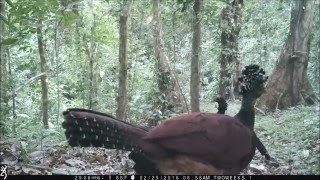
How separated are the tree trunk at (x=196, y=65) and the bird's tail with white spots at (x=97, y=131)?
7.79ft

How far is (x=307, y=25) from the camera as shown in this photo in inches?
307

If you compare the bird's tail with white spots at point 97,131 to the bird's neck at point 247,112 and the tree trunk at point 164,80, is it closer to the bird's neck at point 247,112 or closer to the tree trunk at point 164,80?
the bird's neck at point 247,112

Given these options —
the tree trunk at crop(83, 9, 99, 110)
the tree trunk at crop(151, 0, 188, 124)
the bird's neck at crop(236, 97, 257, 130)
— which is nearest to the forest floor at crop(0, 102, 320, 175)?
the bird's neck at crop(236, 97, 257, 130)

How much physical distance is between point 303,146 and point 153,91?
335 cm

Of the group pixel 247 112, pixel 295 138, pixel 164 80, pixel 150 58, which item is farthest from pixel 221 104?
pixel 150 58

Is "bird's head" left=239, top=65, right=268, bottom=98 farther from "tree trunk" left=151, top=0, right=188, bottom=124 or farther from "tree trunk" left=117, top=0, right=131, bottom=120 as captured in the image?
"tree trunk" left=151, top=0, right=188, bottom=124

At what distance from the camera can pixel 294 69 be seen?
Answer: 7812 mm

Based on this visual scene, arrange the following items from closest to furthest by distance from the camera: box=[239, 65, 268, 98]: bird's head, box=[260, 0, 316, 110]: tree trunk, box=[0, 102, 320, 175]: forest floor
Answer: box=[239, 65, 268, 98]: bird's head < box=[0, 102, 320, 175]: forest floor < box=[260, 0, 316, 110]: tree trunk

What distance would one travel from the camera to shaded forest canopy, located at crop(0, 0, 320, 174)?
21.0 feet

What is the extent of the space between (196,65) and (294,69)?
2.70 metres

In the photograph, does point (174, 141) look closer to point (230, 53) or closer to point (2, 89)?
point (2, 89)

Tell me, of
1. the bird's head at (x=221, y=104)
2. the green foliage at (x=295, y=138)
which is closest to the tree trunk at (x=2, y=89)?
the bird's head at (x=221, y=104)

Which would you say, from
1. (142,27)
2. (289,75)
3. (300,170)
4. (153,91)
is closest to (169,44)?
(142,27)

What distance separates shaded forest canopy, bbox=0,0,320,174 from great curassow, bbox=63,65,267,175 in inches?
83.0
